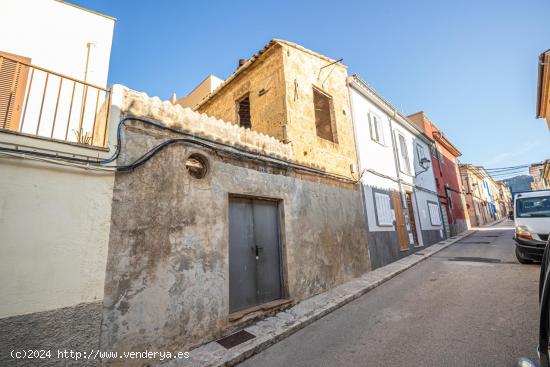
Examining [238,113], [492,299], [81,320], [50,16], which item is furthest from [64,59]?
[492,299]

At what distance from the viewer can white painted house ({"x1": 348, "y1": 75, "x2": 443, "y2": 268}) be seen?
30.3 ft

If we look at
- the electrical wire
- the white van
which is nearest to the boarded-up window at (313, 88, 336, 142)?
the electrical wire

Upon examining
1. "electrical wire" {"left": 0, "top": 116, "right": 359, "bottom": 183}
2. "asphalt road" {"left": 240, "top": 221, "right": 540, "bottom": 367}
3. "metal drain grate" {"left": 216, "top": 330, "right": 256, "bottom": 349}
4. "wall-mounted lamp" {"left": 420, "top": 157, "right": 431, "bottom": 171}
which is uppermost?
"wall-mounted lamp" {"left": 420, "top": 157, "right": 431, "bottom": 171}

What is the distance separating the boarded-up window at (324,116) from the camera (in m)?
8.58

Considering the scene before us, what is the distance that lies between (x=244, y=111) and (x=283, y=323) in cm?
674

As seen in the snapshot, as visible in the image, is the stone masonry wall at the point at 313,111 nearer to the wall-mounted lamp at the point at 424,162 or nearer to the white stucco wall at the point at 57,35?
the white stucco wall at the point at 57,35

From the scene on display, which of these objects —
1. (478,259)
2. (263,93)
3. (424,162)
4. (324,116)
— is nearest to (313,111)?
(324,116)

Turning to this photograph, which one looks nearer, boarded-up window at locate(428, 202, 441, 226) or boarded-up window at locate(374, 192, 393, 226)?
boarded-up window at locate(374, 192, 393, 226)

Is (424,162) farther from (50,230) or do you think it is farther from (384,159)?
(50,230)

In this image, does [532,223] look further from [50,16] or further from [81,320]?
[50,16]

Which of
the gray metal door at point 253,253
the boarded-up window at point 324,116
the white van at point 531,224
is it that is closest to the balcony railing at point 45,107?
the gray metal door at point 253,253

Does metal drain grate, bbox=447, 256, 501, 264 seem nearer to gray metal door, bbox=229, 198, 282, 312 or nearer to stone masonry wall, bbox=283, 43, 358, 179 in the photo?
stone masonry wall, bbox=283, 43, 358, 179

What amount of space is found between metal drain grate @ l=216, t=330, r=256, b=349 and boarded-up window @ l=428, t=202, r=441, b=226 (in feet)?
45.3

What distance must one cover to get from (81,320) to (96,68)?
654cm
